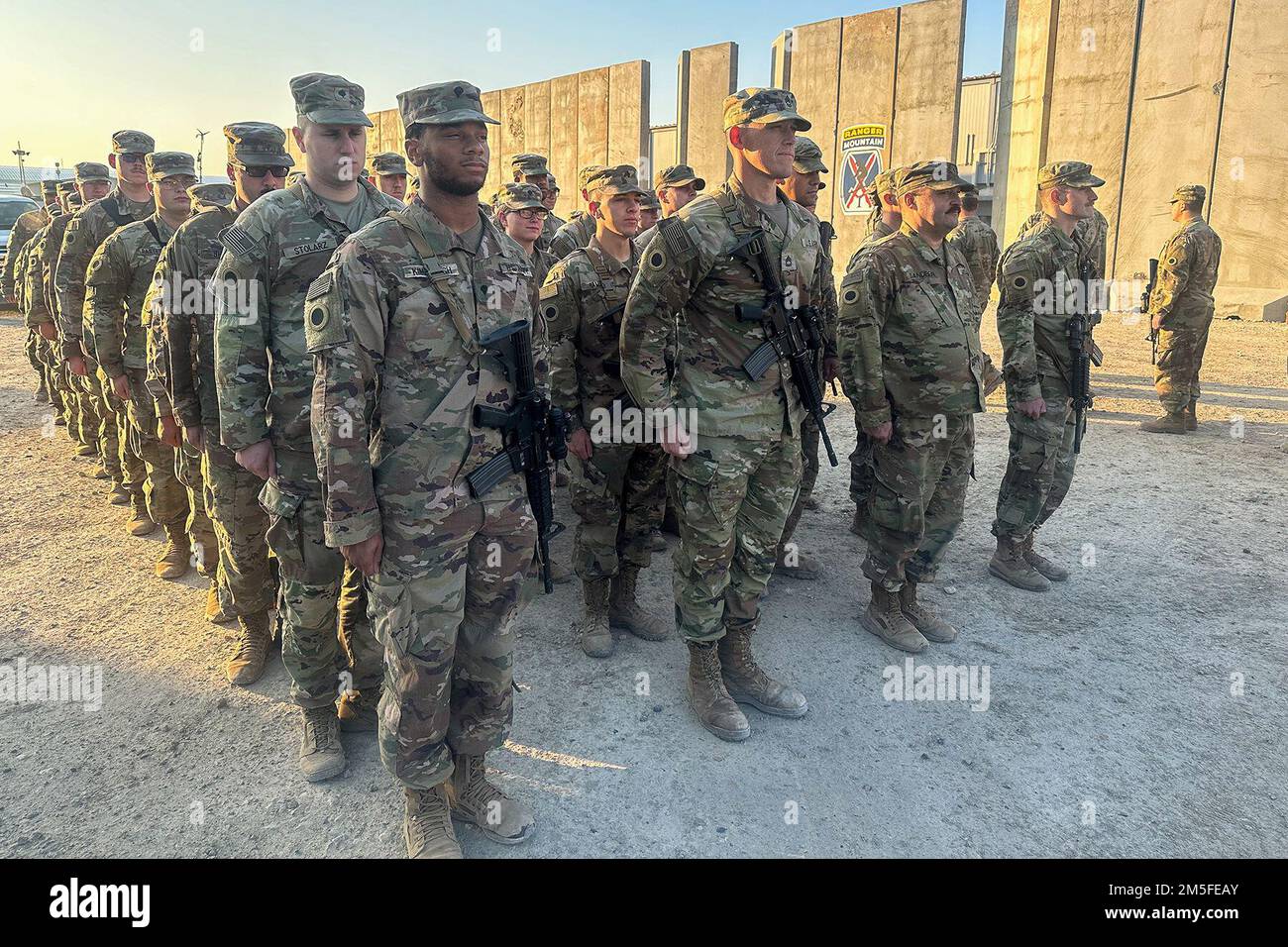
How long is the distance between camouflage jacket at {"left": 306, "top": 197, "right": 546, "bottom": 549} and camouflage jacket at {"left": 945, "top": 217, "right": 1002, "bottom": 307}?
632cm

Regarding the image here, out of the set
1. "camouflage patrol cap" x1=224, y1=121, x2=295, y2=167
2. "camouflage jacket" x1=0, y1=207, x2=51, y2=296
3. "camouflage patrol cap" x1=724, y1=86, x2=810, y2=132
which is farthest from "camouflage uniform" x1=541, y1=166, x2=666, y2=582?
"camouflage jacket" x1=0, y1=207, x2=51, y2=296

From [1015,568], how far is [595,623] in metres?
2.71

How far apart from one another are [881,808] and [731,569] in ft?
3.81

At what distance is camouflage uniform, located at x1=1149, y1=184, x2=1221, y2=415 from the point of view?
8.00 meters

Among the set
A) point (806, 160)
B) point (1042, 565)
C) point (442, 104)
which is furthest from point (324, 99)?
point (1042, 565)

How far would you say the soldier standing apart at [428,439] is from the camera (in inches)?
93.7

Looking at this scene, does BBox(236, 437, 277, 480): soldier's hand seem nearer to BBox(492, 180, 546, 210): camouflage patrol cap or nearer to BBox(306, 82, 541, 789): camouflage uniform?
BBox(306, 82, 541, 789): camouflage uniform

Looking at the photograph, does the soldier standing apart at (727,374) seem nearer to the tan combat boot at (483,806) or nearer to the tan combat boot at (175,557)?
the tan combat boot at (483,806)

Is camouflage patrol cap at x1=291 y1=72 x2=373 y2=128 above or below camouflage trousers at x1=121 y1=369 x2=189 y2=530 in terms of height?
above

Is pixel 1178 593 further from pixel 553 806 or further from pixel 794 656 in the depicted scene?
pixel 553 806

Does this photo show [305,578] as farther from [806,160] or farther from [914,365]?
[806,160]

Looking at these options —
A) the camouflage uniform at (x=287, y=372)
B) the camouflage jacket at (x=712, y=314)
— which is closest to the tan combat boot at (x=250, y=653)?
the camouflage uniform at (x=287, y=372)

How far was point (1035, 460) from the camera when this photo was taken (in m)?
4.85

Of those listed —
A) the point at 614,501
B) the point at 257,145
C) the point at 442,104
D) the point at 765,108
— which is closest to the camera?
the point at 442,104
